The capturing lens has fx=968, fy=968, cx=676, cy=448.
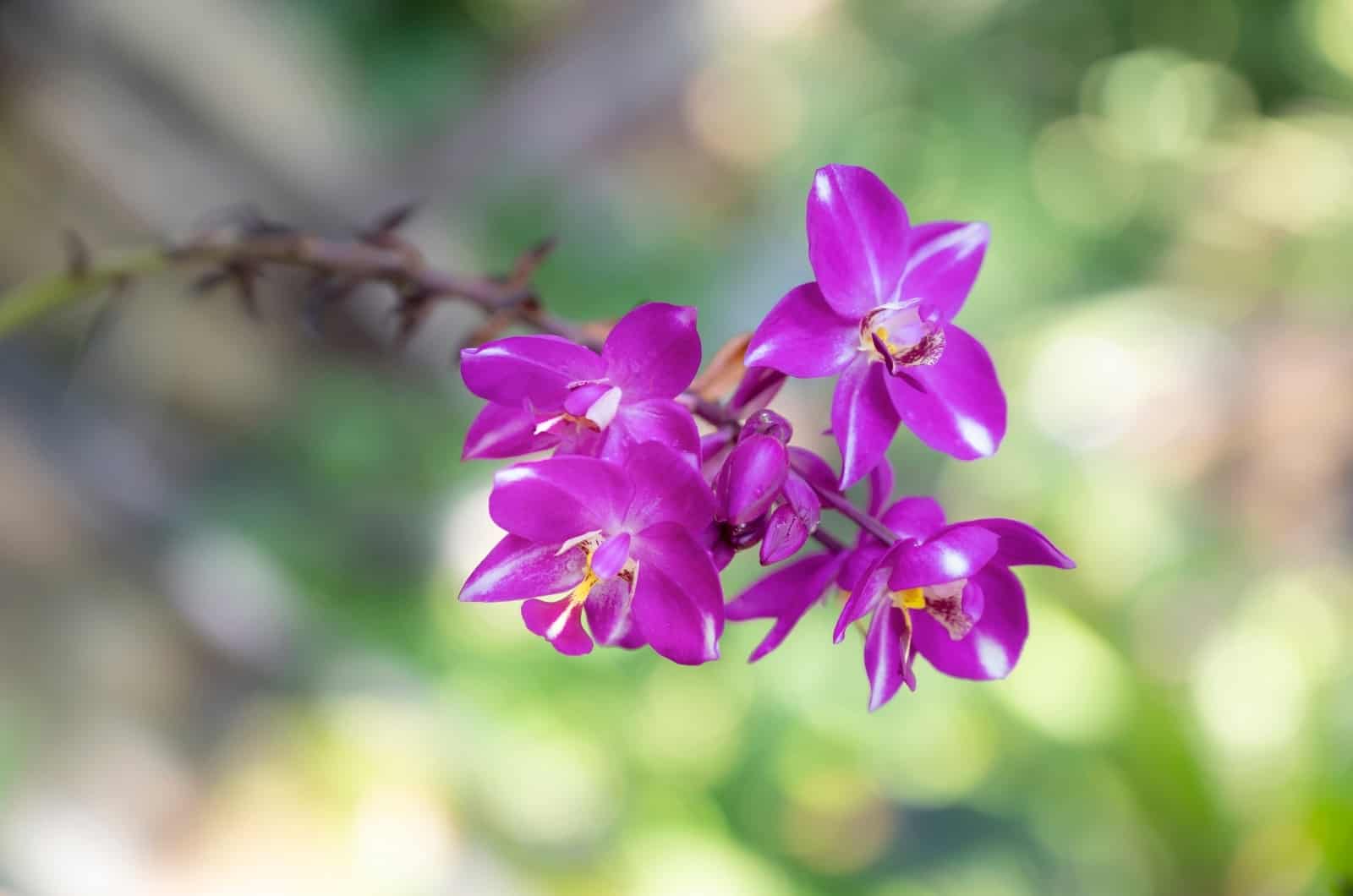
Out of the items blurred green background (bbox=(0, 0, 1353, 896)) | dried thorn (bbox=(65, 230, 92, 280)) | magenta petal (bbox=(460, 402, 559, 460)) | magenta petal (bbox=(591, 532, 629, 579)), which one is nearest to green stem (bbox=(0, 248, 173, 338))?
dried thorn (bbox=(65, 230, 92, 280))

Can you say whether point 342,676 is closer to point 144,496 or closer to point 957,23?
point 144,496

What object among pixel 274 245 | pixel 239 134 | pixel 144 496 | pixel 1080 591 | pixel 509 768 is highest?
pixel 239 134

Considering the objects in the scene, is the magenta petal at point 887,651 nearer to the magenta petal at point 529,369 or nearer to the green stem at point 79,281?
the magenta petal at point 529,369

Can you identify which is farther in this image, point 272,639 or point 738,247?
point 738,247

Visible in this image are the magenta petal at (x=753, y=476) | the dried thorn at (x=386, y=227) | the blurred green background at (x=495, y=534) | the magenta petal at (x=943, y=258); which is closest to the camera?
the magenta petal at (x=753, y=476)

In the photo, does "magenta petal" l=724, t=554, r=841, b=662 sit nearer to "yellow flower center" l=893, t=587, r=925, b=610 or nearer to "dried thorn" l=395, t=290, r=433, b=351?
"yellow flower center" l=893, t=587, r=925, b=610

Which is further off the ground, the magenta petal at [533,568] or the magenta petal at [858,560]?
the magenta petal at [858,560]

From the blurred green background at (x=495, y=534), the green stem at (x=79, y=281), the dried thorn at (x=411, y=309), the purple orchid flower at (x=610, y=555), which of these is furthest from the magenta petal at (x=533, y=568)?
the blurred green background at (x=495, y=534)

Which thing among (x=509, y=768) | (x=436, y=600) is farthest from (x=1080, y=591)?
(x=436, y=600)
